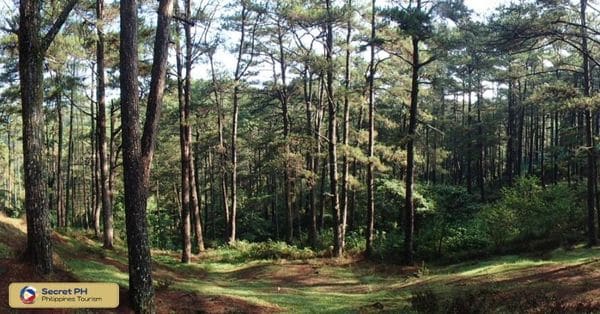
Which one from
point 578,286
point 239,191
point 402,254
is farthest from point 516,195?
point 239,191

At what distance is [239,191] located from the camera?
45.8 metres

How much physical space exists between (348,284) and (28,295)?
10678 millimetres

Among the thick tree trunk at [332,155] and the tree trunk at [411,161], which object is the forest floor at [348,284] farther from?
the thick tree trunk at [332,155]

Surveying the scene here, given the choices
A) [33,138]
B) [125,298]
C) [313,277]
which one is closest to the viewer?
[125,298]

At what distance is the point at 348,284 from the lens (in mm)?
15516

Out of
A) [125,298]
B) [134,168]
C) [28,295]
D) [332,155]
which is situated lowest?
[125,298]

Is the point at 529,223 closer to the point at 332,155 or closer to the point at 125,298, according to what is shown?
the point at 332,155

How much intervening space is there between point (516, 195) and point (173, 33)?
52.5 ft

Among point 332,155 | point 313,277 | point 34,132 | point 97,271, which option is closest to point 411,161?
point 332,155

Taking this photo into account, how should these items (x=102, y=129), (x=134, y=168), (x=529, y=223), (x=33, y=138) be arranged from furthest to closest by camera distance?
(x=529, y=223)
(x=102, y=129)
(x=33, y=138)
(x=134, y=168)

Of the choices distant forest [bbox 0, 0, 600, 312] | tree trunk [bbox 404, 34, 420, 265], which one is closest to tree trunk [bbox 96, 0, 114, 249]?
distant forest [bbox 0, 0, 600, 312]

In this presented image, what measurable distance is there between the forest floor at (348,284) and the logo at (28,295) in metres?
0.23

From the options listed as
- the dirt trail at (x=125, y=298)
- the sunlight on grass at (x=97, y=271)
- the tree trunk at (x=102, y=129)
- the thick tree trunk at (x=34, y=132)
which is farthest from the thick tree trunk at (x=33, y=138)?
the tree trunk at (x=102, y=129)

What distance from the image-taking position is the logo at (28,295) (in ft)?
22.2
